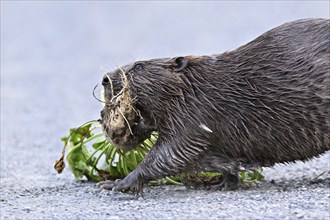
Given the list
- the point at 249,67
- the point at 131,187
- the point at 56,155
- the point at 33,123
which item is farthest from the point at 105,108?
the point at 33,123

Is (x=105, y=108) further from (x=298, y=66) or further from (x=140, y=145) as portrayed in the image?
(x=298, y=66)

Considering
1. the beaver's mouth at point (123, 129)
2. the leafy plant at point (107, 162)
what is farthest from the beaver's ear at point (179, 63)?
the leafy plant at point (107, 162)

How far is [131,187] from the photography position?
655 centimetres

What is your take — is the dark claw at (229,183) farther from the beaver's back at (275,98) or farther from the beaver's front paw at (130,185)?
the beaver's front paw at (130,185)

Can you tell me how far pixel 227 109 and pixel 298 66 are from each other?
0.64 m

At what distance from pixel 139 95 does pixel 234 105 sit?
0.74m

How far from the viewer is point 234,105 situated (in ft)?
21.5

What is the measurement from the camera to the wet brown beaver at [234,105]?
6.46m

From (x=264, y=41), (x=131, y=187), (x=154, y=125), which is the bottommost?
(x=131, y=187)

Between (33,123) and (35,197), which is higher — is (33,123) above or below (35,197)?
above

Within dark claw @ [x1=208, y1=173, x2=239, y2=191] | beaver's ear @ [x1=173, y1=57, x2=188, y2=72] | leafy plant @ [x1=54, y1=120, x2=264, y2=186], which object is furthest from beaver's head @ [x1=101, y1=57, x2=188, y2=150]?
dark claw @ [x1=208, y1=173, x2=239, y2=191]

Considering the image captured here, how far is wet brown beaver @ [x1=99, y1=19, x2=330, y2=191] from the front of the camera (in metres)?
6.46

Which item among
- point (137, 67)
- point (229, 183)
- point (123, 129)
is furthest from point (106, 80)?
point (229, 183)

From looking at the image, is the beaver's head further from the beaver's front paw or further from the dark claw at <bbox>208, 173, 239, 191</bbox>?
the dark claw at <bbox>208, 173, 239, 191</bbox>
